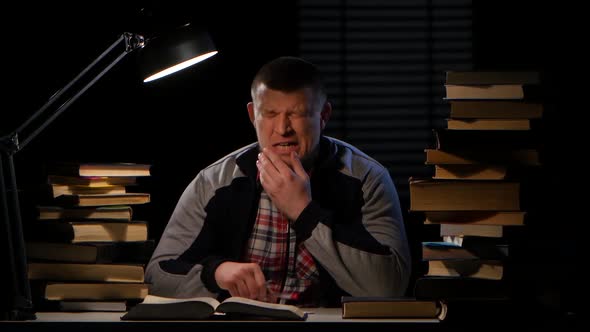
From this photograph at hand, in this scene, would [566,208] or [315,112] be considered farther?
[315,112]

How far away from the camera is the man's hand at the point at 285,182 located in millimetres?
2656

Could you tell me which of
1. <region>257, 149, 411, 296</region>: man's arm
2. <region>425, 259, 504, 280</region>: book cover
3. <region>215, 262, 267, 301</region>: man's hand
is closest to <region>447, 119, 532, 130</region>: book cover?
<region>425, 259, 504, 280</region>: book cover

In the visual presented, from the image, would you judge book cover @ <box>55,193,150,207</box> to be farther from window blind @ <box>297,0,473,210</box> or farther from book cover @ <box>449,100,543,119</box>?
window blind @ <box>297,0,473,210</box>

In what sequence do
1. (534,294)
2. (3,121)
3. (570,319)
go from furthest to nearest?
(3,121) < (534,294) < (570,319)

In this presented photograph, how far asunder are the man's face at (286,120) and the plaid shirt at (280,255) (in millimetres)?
227

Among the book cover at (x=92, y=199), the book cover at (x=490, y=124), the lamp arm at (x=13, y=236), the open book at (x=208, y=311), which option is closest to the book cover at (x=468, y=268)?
the book cover at (x=490, y=124)

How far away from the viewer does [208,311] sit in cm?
198

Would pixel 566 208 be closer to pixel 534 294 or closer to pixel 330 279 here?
pixel 534 294

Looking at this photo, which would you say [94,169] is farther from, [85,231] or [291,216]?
[291,216]

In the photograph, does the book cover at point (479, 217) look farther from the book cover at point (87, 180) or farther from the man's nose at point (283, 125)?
the book cover at point (87, 180)

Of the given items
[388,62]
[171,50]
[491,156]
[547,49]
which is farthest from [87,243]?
[547,49]

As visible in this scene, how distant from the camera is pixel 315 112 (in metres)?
2.86

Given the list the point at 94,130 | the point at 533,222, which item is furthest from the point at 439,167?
the point at 94,130

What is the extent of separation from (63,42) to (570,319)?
2396mm
